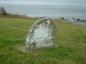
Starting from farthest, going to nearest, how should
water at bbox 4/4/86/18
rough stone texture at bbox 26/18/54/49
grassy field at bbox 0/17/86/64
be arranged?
water at bbox 4/4/86/18, rough stone texture at bbox 26/18/54/49, grassy field at bbox 0/17/86/64

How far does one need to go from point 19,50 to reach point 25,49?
0.29 m

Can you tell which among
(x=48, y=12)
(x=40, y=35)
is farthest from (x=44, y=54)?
(x=48, y=12)

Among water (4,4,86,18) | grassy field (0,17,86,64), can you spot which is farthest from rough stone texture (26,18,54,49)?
water (4,4,86,18)

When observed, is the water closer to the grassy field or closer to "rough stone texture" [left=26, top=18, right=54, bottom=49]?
the grassy field

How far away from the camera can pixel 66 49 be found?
43.9 feet

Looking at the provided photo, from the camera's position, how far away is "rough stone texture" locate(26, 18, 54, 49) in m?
13.0

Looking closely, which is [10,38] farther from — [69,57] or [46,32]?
[69,57]

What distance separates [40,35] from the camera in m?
13.2

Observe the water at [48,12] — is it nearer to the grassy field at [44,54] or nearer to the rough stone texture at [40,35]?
the grassy field at [44,54]

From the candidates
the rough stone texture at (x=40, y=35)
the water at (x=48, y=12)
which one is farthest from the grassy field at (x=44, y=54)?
the water at (x=48, y=12)

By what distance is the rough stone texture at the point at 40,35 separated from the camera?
42.5 ft

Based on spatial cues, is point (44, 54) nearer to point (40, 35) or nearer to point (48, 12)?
point (40, 35)

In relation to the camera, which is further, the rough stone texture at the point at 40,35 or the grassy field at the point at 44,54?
the rough stone texture at the point at 40,35

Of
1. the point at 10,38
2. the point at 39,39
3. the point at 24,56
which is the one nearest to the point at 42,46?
the point at 39,39
